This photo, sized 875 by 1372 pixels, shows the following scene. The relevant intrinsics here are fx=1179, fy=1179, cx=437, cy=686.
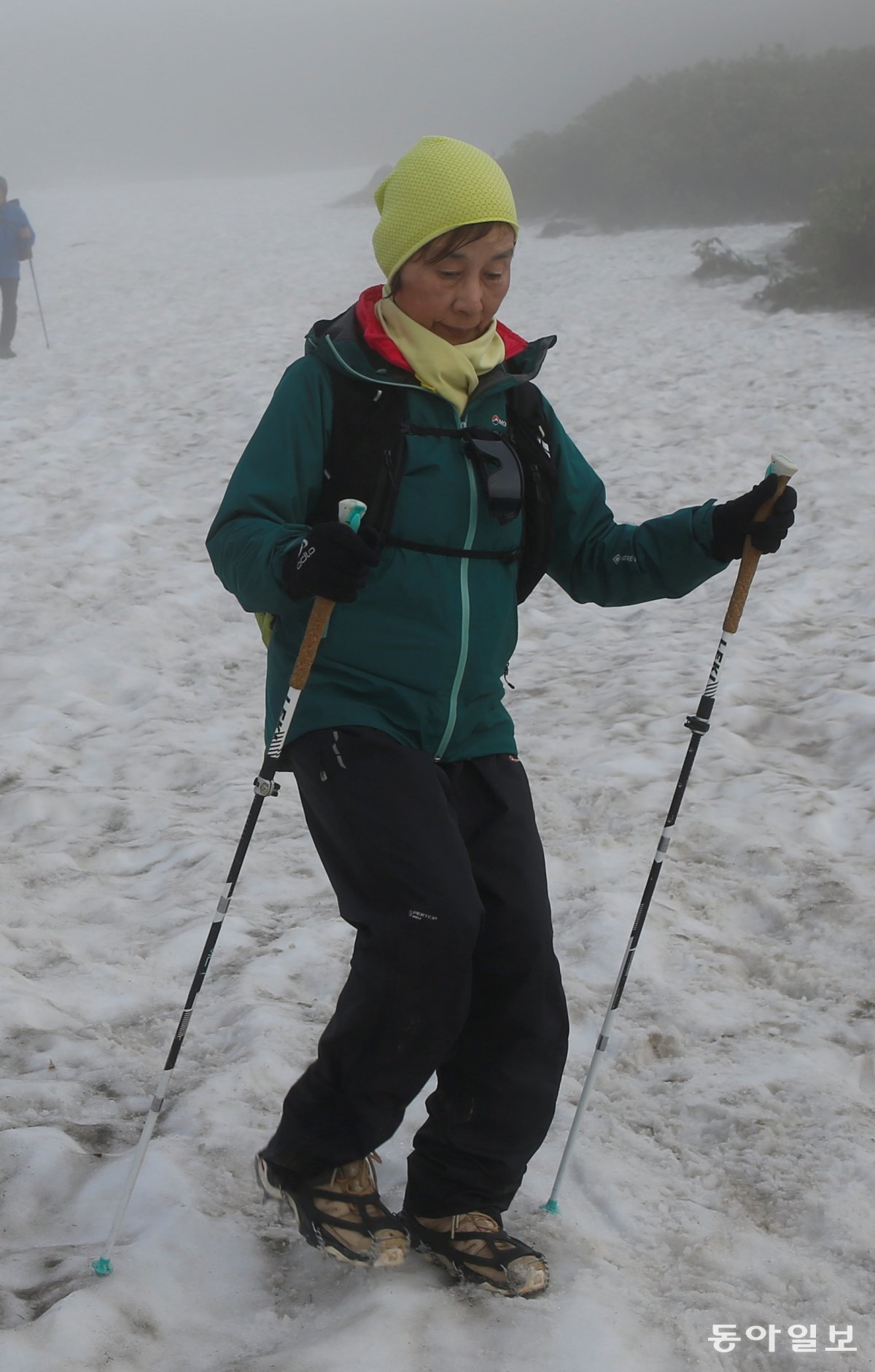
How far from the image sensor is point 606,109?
25.1m

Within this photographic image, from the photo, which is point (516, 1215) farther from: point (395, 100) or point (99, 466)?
point (395, 100)

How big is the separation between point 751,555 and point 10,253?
15.6 meters

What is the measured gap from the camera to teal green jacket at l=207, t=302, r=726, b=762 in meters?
2.61

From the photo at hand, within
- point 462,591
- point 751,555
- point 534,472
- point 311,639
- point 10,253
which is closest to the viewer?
point 311,639

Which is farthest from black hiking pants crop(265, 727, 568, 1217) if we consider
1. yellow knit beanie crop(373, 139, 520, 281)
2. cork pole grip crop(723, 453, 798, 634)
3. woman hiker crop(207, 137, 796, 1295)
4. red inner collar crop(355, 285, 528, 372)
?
yellow knit beanie crop(373, 139, 520, 281)

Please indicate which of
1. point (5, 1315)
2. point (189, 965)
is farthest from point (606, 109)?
point (5, 1315)

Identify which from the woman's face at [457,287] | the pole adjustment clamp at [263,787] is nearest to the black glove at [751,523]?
the woman's face at [457,287]

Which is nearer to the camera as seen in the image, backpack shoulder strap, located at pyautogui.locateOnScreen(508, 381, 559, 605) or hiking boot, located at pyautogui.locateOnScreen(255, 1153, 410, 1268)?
hiking boot, located at pyautogui.locateOnScreen(255, 1153, 410, 1268)

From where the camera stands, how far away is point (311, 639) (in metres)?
2.55

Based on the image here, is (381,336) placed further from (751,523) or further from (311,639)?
(751,523)

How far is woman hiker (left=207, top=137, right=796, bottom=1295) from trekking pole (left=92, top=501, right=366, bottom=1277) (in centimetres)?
5

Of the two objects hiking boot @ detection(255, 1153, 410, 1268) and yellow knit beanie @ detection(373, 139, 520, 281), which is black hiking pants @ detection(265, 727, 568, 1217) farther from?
yellow knit beanie @ detection(373, 139, 520, 281)

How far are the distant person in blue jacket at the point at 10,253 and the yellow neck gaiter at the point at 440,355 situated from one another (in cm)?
1439

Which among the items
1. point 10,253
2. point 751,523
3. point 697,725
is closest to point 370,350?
point 751,523
